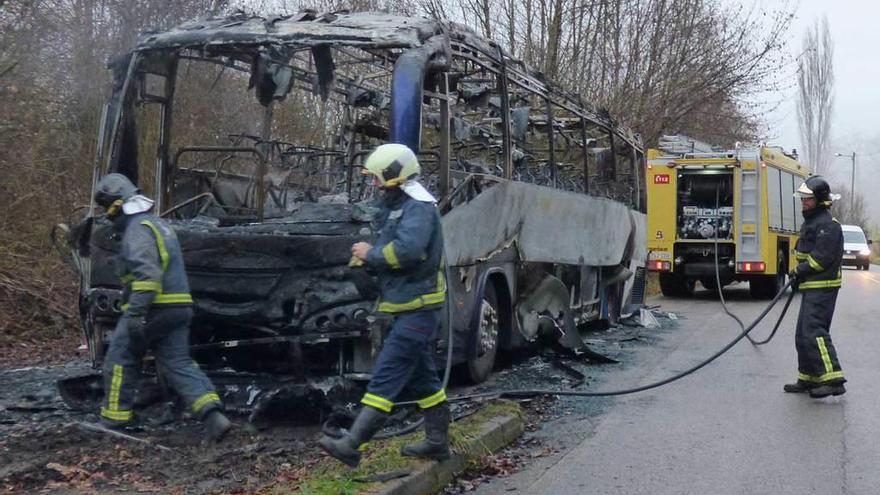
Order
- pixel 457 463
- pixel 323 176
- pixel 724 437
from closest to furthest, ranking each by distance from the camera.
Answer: pixel 457 463, pixel 724 437, pixel 323 176

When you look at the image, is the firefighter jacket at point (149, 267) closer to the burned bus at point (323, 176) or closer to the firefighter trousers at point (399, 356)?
the burned bus at point (323, 176)

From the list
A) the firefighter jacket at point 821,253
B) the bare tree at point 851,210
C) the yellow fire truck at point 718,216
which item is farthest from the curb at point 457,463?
the bare tree at point 851,210

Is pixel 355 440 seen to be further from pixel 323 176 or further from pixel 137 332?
pixel 323 176

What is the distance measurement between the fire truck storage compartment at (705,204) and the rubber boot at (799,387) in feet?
33.8

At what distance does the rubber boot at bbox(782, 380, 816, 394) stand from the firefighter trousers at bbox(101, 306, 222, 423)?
4.79 m

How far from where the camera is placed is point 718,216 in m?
17.9

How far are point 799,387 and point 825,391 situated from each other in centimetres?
29

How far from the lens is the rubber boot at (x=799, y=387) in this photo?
7.70 m

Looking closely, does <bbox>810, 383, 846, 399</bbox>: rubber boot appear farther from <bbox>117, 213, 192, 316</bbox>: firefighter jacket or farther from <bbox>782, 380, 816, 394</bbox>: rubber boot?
<bbox>117, 213, 192, 316</bbox>: firefighter jacket

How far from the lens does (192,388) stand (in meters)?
5.44

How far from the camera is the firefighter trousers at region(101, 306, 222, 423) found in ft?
17.7

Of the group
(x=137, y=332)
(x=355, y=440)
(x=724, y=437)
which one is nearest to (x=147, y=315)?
(x=137, y=332)

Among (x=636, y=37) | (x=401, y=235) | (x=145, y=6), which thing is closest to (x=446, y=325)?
(x=401, y=235)

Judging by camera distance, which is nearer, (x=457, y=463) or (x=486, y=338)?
(x=457, y=463)
